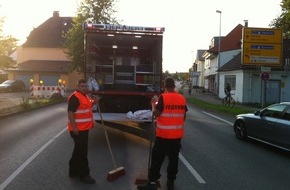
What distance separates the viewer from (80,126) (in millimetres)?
7203

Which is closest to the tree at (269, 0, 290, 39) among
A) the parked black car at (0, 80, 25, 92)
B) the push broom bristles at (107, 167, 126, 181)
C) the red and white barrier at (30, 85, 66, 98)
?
the parked black car at (0, 80, 25, 92)

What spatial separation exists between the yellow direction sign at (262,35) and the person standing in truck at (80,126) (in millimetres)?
23287

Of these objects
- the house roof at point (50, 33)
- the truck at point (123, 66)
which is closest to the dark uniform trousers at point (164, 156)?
the truck at point (123, 66)

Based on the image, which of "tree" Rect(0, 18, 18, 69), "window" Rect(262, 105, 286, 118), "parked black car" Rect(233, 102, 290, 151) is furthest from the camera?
"tree" Rect(0, 18, 18, 69)

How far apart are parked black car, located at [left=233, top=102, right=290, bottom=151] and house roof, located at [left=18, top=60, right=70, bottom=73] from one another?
4714 centimetres

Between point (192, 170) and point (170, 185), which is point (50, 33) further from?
point (170, 185)

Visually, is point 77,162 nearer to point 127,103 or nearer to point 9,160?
point 9,160

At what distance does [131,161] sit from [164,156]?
2.34 m

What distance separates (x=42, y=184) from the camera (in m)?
6.86

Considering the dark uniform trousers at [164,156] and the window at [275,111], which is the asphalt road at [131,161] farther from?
the window at [275,111]

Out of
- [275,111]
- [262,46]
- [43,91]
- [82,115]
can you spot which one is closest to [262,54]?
[262,46]

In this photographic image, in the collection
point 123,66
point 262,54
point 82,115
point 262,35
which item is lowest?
point 82,115

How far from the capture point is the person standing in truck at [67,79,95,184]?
7105mm

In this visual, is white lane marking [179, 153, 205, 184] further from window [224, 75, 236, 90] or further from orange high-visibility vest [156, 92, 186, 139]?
window [224, 75, 236, 90]
